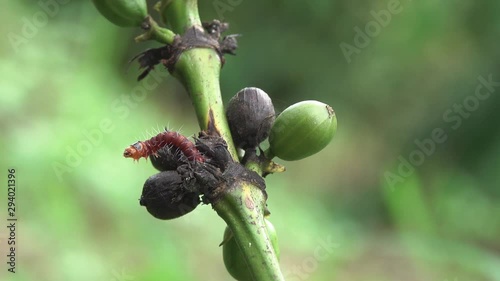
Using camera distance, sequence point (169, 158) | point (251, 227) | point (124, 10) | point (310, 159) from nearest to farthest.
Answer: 1. point (251, 227)
2. point (169, 158)
3. point (124, 10)
4. point (310, 159)

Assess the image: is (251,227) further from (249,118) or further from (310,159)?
(310,159)

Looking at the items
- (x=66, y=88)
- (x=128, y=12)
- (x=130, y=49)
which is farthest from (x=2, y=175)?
(x=130, y=49)

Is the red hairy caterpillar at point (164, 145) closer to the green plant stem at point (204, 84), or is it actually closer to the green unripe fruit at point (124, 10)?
the green plant stem at point (204, 84)

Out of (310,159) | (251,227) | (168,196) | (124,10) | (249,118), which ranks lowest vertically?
(251,227)

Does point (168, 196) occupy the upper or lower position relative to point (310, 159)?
lower

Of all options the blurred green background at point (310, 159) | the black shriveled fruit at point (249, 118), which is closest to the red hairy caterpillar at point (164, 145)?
the black shriveled fruit at point (249, 118)

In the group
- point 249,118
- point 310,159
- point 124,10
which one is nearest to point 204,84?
point 249,118
